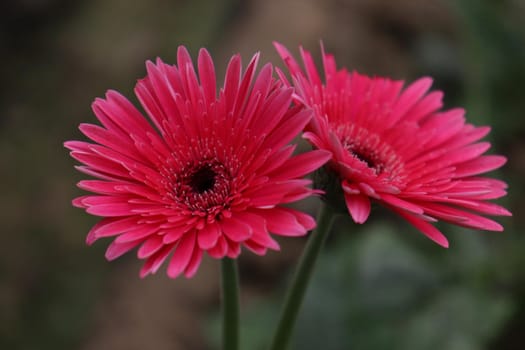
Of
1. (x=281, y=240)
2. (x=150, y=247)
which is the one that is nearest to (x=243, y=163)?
(x=150, y=247)

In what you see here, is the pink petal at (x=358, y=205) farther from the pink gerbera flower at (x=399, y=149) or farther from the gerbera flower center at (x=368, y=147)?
the gerbera flower center at (x=368, y=147)

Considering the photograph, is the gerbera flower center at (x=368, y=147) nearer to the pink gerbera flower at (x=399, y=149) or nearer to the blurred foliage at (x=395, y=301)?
the pink gerbera flower at (x=399, y=149)

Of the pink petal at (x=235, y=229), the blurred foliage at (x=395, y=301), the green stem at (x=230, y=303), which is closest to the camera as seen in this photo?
the pink petal at (x=235, y=229)

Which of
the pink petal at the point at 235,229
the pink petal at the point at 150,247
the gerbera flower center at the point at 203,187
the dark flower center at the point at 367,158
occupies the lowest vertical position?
the pink petal at the point at 150,247

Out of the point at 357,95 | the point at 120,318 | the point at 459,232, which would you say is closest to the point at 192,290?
the point at 120,318

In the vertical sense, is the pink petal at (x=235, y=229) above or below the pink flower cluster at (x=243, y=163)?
below

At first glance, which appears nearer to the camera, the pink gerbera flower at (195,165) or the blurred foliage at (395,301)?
the pink gerbera flower at (195,165)

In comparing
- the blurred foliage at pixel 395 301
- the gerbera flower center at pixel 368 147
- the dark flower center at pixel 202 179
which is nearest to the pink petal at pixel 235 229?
the dark flower center at pixel 202 179

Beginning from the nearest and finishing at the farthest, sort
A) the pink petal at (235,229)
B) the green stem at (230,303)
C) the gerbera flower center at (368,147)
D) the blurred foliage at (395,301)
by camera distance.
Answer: the pink petal at (235,229) < the green stem at (230,303) < the gerbera flower center at (368,147) < the blurred foliage at (395,301)

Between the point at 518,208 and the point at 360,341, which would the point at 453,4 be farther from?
the point at 360,341
